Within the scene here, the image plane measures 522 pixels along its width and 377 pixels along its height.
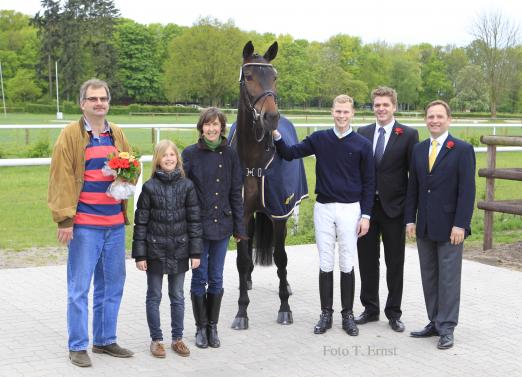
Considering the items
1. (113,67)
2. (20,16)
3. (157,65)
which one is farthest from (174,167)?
(20,16)

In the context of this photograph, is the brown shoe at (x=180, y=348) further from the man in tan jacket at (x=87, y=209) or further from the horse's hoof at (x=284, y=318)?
the horse's hoof at (x=284, y=318)

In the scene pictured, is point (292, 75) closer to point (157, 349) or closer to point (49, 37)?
point (49, 37)

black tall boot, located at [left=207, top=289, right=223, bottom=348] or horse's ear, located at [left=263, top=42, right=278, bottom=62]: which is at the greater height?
horse's ear, located at [left=263, top=42, right=278, bottom=62]

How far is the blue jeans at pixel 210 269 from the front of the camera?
5.05 m

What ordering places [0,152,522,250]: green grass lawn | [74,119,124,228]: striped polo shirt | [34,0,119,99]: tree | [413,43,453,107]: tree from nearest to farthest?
[74,119,124,228]: striped polo shirt
[0,152,522,250]: green grass lawn
[34,0,119,99]: tree
[413,43,453,107]: tree

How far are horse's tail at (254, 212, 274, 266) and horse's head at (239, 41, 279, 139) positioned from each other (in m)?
1.36

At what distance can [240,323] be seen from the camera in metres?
5.62

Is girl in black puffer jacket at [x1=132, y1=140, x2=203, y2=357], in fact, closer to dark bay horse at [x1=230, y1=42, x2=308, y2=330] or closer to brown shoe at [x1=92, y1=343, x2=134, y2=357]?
brown shoe at [x1=92, y1=343, x2=134, y2=357]

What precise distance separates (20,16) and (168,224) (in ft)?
314

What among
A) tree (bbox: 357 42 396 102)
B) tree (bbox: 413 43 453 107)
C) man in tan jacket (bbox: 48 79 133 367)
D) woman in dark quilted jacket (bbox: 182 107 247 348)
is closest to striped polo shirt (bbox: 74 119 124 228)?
man in tan jacket (bbox: 48 79 133 367)

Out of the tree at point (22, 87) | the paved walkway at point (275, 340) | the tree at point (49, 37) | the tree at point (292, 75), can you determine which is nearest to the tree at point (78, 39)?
the tree at point (49, 37)

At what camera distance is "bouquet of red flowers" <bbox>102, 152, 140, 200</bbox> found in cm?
442

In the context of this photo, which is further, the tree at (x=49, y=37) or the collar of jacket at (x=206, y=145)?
the tree at (x=49, y=37)

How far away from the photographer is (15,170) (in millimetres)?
16391
